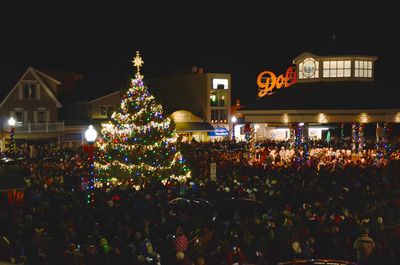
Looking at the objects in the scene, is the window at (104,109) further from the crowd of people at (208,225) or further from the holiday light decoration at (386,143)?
the crowd of people at (208,225)

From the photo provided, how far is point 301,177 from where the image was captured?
2097 cm

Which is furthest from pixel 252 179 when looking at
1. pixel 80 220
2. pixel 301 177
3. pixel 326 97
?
pixel 326 97

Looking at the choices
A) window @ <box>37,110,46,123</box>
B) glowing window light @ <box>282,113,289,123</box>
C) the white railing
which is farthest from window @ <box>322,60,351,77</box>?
window @ <box>37,110,46,123</box>

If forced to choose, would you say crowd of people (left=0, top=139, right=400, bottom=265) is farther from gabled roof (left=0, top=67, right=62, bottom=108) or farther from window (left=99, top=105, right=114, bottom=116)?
window (left=99, top=105, right=114, bottom=116)

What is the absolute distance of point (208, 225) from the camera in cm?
1382

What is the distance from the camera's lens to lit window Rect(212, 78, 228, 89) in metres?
60.8

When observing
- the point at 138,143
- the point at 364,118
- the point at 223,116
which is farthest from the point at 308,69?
the point at 223,116

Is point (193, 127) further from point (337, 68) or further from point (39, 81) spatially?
point (337, 68)

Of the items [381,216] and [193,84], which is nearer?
[381,216]

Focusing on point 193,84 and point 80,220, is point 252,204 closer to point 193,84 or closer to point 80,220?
point 80,220

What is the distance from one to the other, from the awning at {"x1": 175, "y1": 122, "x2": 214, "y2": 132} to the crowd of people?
113 ft

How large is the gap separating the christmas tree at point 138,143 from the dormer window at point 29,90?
80.4ft

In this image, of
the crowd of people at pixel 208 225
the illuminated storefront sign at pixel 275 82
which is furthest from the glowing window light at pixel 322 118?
the crowd of people at pixel 208 225

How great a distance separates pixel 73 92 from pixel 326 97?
30.2m
